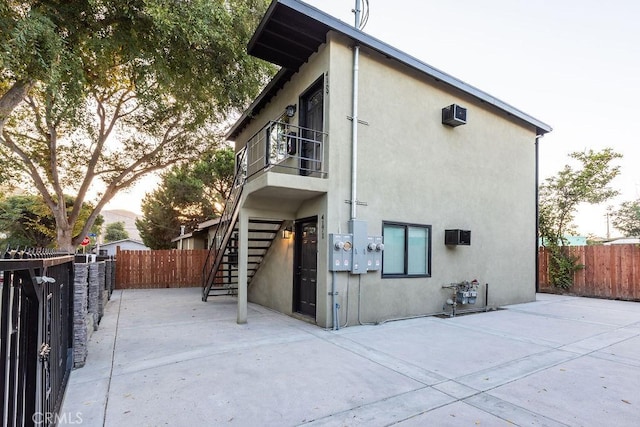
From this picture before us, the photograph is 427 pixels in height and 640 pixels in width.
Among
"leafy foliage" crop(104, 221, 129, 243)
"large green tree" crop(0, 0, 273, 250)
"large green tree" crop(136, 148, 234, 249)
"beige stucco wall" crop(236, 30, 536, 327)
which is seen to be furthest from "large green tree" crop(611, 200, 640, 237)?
"leafy foliage" crop(104, 221, 129, 243)

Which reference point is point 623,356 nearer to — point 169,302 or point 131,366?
point 131,366

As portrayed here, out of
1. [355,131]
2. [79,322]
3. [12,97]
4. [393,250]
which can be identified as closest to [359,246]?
[393,250]

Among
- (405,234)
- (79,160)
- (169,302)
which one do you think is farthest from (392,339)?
(79,160)

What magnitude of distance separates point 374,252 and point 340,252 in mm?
836

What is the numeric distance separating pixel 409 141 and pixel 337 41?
264 centimetres

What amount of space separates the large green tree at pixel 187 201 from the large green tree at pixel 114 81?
5.48 m

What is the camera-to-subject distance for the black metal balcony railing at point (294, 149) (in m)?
6.57

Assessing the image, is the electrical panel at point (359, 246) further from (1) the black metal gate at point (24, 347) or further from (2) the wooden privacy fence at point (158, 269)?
(2) the wooden privacy fence at point (158, 269)

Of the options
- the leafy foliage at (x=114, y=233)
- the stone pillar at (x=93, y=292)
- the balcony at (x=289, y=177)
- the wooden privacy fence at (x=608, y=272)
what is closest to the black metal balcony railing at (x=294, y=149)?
the balcony at (x=289, y=177)

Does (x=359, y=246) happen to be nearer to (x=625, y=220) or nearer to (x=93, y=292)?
(x=93, y=292)

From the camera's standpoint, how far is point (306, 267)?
745cm

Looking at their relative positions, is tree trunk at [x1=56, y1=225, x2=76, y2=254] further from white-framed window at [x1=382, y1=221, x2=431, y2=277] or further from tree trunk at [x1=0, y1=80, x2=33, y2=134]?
white-framed window at [x1=382, y1=221, x2=431, y2=277]

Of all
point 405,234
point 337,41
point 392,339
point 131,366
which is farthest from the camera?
point 405,234

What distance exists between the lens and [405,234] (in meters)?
7.46
